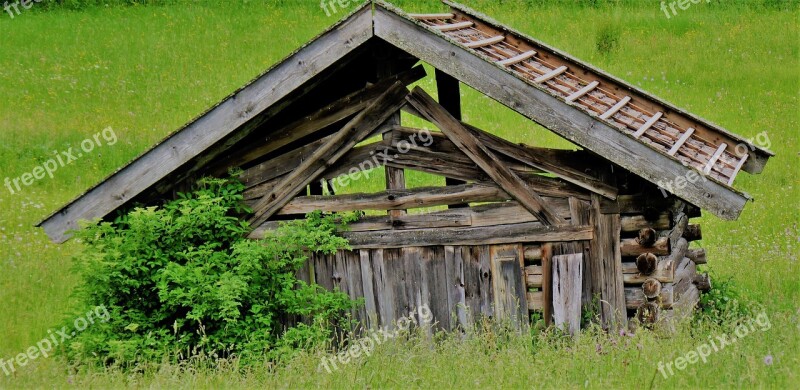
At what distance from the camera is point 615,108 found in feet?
28.5

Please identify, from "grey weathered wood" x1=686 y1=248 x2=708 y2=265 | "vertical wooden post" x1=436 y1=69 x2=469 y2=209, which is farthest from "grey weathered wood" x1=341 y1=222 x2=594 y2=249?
"grey weathered wood" x1=686 y1=248 x2=708 y2=265

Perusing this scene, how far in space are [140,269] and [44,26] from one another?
1955 cm

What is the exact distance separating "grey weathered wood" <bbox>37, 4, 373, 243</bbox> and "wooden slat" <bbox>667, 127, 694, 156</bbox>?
282 centimetres

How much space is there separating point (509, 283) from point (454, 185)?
1061mm

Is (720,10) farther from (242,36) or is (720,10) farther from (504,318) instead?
(504,318)

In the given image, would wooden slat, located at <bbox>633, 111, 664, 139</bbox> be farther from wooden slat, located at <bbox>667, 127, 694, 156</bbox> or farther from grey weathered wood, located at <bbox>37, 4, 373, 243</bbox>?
grey weathered wood, located at <bbox>37, 4, 373, 243</bbox>

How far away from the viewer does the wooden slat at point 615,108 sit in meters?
8.22

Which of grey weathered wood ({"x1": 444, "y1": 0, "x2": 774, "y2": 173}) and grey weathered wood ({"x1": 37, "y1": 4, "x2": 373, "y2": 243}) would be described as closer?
grey weathered wood ({"x1": 37, "y1": 4, "x2": 373, "y2": 243})

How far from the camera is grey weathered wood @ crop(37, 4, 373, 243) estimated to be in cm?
805

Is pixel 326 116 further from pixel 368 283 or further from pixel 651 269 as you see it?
pixel 651 269

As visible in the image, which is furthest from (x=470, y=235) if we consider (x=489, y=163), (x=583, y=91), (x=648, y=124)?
(x=648, y=124)

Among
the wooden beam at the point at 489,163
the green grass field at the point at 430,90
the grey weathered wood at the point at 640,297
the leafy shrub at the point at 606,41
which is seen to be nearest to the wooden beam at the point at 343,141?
the wooden beam at the point at 489,163

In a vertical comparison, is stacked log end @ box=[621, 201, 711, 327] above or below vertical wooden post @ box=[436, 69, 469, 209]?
below

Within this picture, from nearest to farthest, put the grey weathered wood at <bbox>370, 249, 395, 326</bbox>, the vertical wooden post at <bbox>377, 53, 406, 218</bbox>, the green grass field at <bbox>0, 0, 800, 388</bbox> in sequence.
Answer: the green grass field at <bbox>0, 0, 800, 388</bbox> → the vertical wooden post at <bbox>377, 53, 406, 218</bbox> → the grey weathered wood at <bbox>370, 249, 395, 326</bbox>
